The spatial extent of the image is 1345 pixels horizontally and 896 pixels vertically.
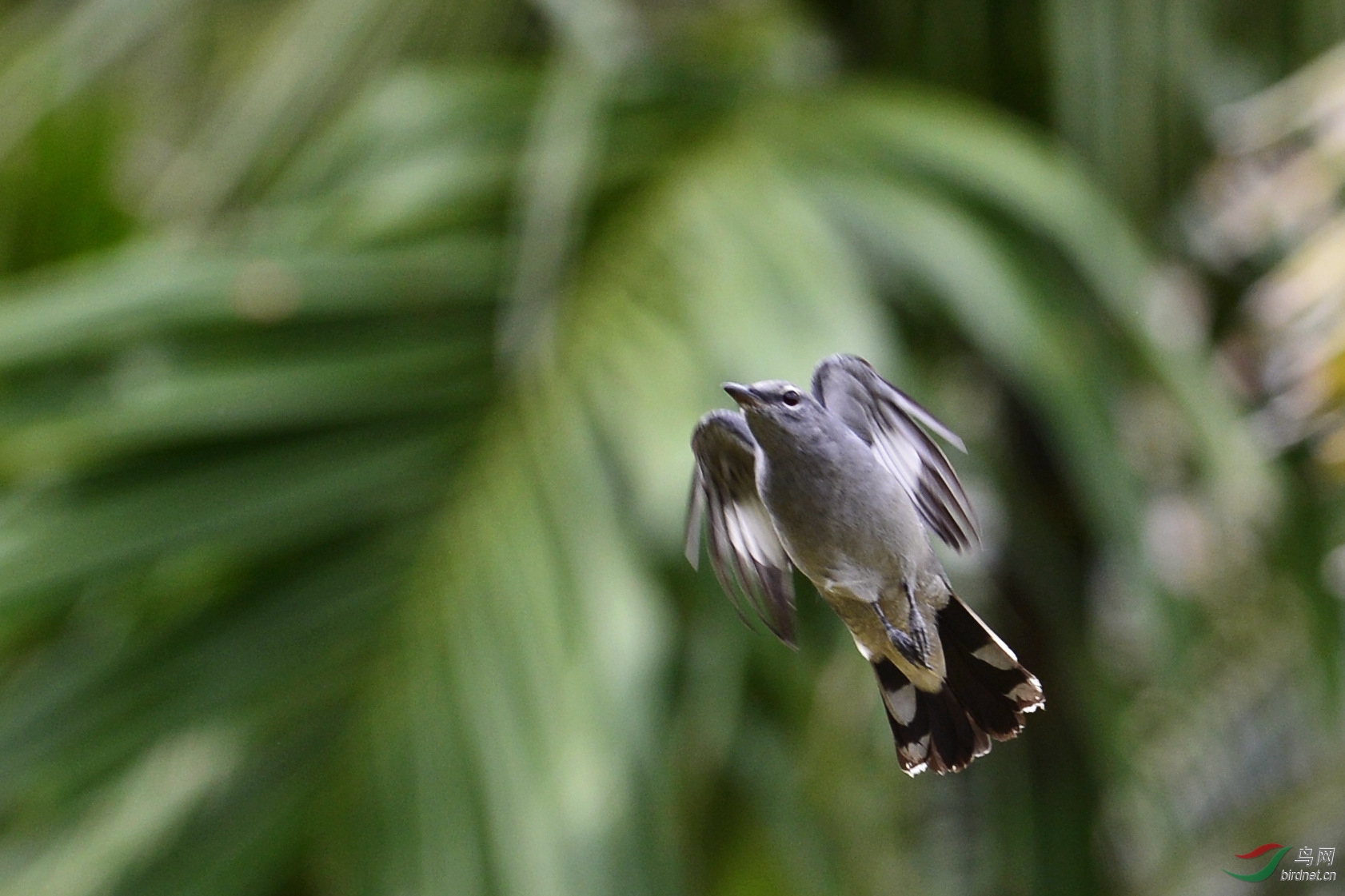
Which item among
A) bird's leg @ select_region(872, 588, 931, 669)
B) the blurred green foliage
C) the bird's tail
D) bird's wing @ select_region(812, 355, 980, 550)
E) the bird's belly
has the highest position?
the blurred green foliage

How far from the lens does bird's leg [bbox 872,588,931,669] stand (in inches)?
8.5

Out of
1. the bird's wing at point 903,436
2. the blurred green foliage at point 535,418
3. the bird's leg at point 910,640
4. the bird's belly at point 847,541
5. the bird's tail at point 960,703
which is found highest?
the blurred green foliage at point 535,418

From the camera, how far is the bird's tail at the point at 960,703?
20 cm

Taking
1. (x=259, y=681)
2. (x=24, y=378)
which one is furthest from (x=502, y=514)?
(x=24, y=378)

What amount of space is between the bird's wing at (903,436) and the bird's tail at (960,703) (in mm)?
14

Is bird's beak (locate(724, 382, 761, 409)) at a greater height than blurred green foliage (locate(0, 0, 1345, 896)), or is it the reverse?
blurred green foliage (locate(0, 0, 1345, 896))

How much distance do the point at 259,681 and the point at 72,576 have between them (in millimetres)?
111

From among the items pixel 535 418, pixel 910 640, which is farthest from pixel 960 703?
pixel 535 418

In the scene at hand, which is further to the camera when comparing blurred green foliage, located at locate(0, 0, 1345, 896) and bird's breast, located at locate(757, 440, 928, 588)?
blurred green foliage, located at locate(0, 0, 1345, 896)

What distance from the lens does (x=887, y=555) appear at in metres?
0.22

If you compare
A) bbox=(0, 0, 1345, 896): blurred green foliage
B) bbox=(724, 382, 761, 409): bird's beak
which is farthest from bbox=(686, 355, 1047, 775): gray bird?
bbox=(0, 0, 1345, 896): blurred green foliage

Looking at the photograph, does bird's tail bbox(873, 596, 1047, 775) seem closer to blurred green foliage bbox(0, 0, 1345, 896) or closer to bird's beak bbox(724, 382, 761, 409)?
bird's beak bbox(724, 382, 761, 409)

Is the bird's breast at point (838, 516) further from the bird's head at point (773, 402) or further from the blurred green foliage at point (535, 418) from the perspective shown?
the blurred green foliage at point (535, 418)

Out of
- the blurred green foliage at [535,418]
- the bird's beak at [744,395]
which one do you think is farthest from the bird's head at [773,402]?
the blurred green foliage at [535,418]
